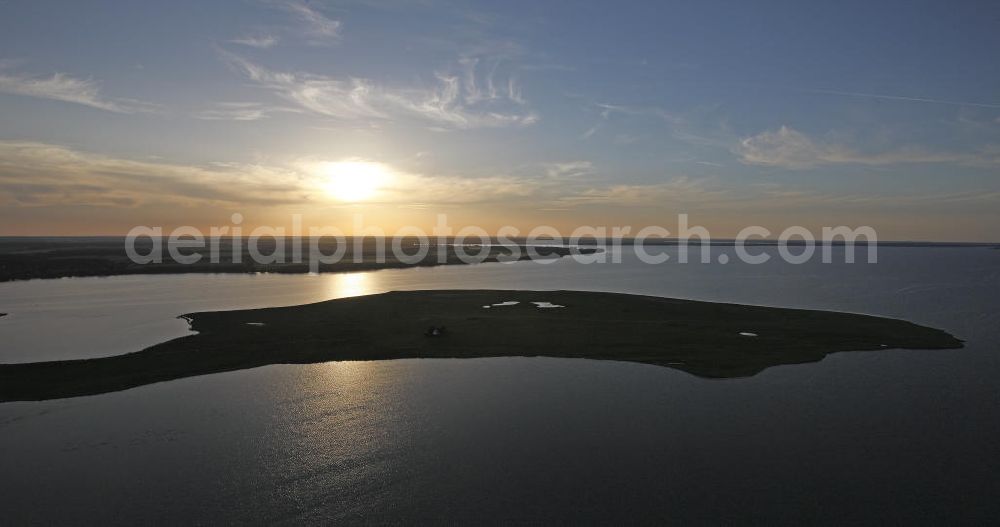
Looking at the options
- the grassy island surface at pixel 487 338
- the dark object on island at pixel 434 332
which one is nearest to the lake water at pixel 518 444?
the grassy island surface at pixel 487 338

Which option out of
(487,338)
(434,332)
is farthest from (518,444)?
(434,332)

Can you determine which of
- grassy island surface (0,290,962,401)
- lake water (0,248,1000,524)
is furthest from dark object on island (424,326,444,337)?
lake water (0,248,1000,524)

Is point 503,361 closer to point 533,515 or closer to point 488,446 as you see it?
point 488,446

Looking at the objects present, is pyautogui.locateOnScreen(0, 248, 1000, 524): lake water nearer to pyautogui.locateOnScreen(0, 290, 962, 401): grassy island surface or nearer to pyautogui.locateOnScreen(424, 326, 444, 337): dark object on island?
pyautogui.locateOnScreen(0, 290, 962, 401): grassy island surface

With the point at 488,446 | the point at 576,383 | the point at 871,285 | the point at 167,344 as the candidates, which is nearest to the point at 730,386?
the point at 576,383

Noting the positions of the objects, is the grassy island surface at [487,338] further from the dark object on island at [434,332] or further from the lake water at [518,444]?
the lake water at [518,444]
